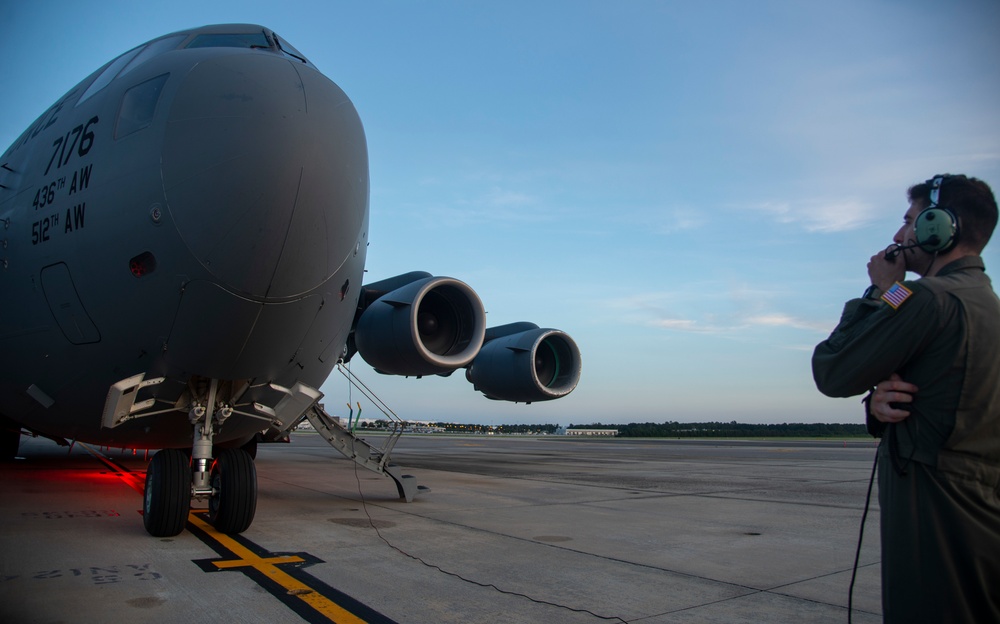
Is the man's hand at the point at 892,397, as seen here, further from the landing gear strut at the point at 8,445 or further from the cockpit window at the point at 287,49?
the landing gear strut at the point at 8,445

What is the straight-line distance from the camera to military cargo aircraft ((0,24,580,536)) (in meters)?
4.96

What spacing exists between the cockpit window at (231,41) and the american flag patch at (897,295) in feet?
19.4

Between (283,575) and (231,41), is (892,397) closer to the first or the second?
(283,575)

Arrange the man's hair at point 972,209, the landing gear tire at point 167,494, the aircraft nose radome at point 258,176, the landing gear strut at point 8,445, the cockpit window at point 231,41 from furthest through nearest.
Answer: the landing gear strut at point 8,445 < the cockpit window at point 231,41 < the landing gear tire at point 167,494 < the aircraft nose radome at point 258,176 < the man's hair at point 972,209

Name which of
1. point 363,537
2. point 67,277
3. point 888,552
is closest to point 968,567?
point 888,552

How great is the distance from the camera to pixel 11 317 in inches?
267

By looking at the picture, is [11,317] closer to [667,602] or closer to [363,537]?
[363,537]

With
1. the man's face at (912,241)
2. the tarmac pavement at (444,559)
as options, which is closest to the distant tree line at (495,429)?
the tarmac pavement at (444,559)

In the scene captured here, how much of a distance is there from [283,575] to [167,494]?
5.69 ft

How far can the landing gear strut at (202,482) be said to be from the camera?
227 inches

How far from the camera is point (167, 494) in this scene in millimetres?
5754

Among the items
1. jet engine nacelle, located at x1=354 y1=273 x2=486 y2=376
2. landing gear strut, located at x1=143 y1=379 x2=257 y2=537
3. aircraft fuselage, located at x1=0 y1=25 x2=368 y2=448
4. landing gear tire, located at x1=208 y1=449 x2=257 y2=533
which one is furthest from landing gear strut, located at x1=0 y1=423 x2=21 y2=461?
landing gear tire, located at x1=208 y1=449 x2=257 y2=533

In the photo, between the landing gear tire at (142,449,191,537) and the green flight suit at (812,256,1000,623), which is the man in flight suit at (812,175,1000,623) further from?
the landing gear tire at (142,449,191,537)

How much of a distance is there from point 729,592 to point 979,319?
2.97 m
